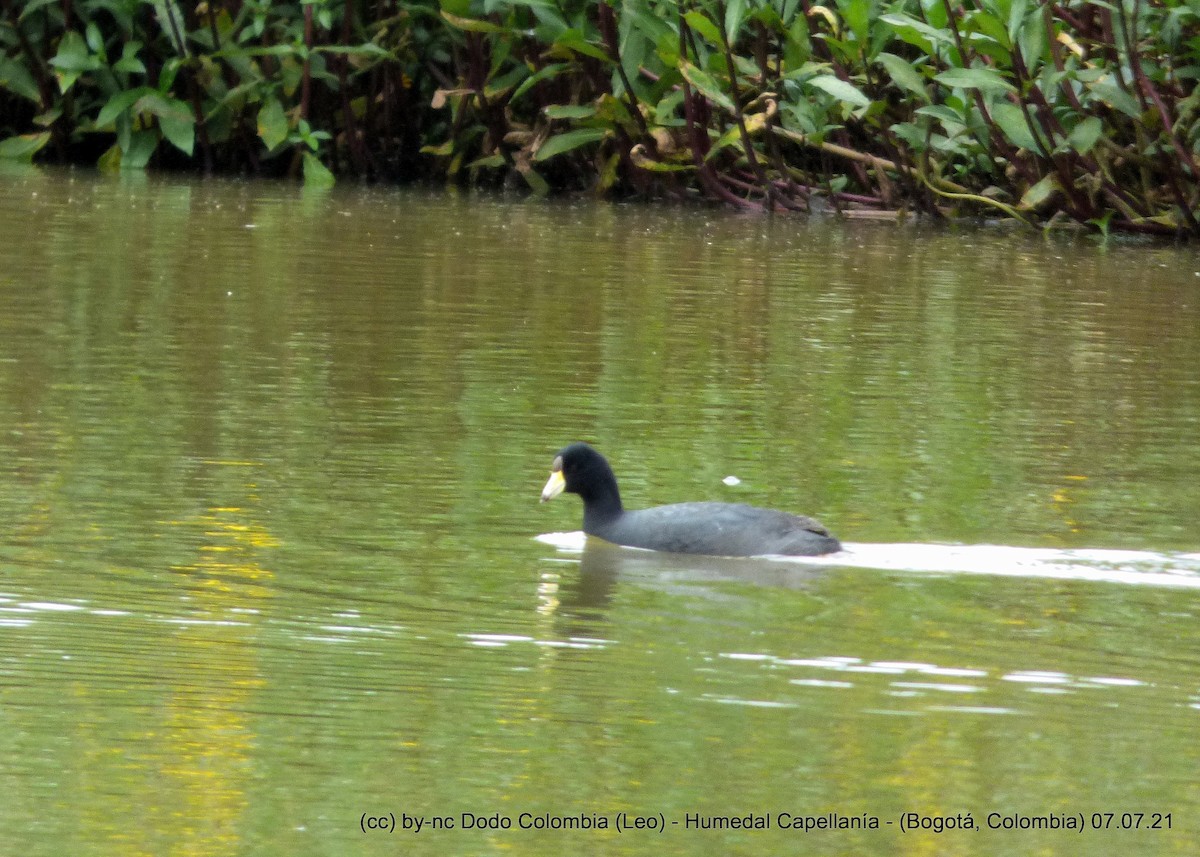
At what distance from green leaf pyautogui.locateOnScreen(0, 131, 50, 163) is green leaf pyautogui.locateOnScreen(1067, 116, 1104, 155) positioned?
9.29 metres

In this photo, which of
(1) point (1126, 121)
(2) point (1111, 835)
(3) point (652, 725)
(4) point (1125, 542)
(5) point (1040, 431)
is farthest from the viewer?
(1) point (1126, 121)

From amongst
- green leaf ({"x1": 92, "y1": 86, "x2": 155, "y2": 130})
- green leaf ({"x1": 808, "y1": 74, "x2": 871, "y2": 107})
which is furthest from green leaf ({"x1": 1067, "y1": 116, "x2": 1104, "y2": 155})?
green leaf ({"x1": 92, "y1": 86, "x2": 155, "y2": 130})

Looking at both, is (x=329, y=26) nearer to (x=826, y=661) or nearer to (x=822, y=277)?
(x=822, y=277)

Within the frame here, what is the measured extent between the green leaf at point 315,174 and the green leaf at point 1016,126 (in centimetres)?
632

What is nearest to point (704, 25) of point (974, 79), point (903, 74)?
point (903, 74)

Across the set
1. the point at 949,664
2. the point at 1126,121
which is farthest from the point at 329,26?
the point at 949,664

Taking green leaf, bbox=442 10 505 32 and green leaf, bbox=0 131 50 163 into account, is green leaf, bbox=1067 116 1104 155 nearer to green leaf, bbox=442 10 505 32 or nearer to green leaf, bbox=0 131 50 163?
green leaf, bbox=442 10 505 32

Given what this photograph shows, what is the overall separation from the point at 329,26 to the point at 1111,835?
15660 mm

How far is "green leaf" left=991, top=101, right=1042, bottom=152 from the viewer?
1588 centimetres

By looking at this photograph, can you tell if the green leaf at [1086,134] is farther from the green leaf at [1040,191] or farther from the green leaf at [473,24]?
the green leaf at [473,24]

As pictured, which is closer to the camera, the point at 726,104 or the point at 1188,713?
the point at 1188,713

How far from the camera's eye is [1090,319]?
12.0m

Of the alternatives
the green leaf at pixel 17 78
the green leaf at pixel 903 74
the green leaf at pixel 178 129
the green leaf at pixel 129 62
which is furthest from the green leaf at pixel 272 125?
the green leaf at pixel 903 74

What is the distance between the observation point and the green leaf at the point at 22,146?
66.3 ft
